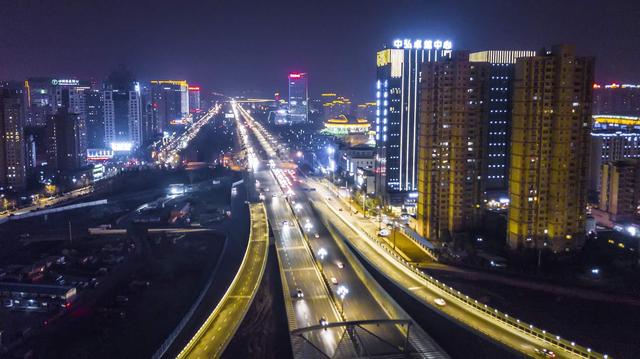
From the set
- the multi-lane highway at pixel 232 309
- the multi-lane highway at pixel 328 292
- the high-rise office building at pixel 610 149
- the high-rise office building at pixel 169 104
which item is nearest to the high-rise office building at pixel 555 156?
the multi-lane highway at pixel 328 292

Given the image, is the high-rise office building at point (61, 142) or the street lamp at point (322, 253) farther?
the high-rise office building at point (61, 142)

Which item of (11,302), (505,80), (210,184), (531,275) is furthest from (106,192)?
(531,275)

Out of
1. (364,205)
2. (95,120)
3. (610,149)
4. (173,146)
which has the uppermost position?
(95,120)

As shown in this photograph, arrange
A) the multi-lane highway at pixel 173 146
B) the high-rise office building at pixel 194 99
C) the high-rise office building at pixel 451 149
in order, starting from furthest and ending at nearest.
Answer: the high-rise office building at pixel 194 99 < the multi-lane highway at pixel 173 146 < the high-rise office building at pixel 451 149

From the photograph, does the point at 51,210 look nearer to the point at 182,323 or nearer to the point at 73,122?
the point at 73,122

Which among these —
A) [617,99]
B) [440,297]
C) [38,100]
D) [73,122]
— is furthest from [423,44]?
[38,100]

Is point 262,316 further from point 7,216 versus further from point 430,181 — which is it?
point 7,216

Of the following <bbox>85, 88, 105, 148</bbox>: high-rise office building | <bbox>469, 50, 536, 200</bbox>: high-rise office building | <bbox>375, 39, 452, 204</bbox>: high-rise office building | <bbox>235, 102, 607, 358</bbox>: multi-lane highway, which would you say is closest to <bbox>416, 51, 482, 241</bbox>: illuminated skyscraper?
<bbox>235, 102, 607, 358</bbox>: multi-lane highway

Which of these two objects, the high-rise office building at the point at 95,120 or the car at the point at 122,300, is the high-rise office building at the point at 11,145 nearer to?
the high-rise office building at the point at 95,120
